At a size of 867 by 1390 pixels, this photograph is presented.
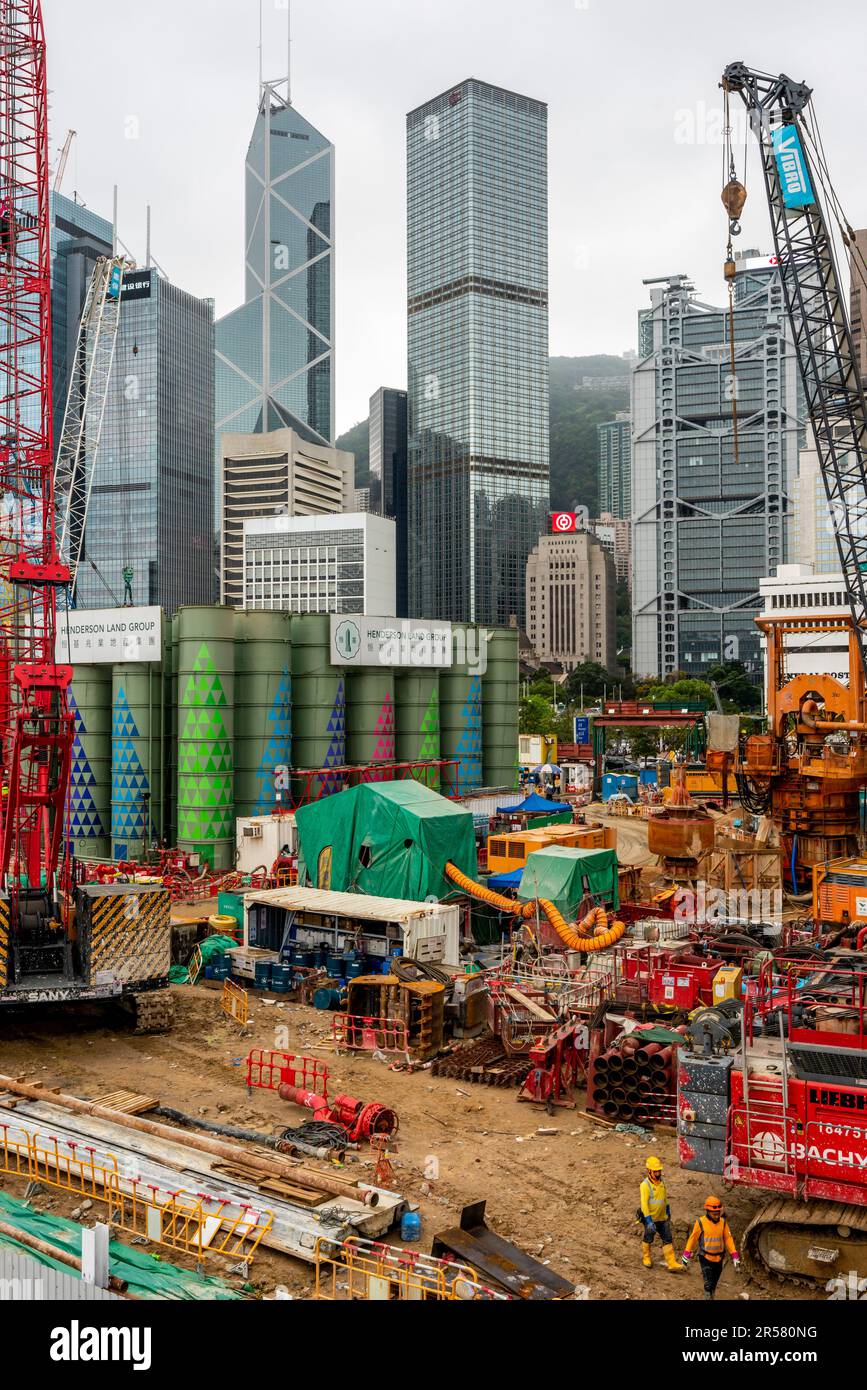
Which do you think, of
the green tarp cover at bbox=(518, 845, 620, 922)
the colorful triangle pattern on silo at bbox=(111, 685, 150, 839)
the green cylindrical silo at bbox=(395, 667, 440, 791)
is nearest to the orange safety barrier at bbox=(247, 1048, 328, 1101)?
the green tarp cover at bbox=(518, 845, 620, 922)

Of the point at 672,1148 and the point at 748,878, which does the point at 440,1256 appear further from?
the point at 748,878

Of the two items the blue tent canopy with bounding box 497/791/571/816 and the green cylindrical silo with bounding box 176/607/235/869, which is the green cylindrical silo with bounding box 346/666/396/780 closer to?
the blue tent canopy with bounding box 497/791/571/816

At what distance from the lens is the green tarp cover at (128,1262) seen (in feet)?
39.3

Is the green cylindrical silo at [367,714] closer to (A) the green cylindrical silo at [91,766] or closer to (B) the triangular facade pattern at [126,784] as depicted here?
(B) the triangular facade pattern at [126,784]

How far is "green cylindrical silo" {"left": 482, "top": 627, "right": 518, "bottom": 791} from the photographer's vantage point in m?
63.2

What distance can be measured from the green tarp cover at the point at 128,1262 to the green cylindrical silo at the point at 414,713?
44173mm

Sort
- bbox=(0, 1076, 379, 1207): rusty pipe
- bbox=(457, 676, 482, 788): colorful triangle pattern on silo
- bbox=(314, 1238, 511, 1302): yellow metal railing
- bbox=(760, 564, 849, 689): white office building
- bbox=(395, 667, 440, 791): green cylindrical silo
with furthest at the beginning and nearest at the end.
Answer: bbox=(760, 564, 849, 689): white office building → bbox=(457, 676, 482, 788): colorful triangle pattern on silo → bbox=(395, 667, 440, 791): green cylindrical silo → bbox=(0, 1076, 379, 1207): rusty pipe → bbox=(314, 1238, 511, 1302): yellow metal railing

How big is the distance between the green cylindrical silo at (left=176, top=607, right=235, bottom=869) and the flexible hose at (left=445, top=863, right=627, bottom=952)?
18.8 metres

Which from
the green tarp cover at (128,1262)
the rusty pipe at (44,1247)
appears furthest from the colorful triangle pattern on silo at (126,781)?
the rusty pipe at (44,1247)

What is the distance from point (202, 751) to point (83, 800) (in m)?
8.55

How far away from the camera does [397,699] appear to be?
58.3m

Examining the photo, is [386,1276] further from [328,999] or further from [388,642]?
[388,642]

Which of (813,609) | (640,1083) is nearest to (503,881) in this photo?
(640,1083)
